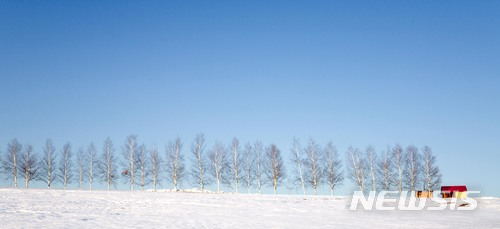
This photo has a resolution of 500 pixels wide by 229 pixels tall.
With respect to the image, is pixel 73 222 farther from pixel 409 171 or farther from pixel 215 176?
pixel 409 171

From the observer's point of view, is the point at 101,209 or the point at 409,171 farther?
the point at 409,171

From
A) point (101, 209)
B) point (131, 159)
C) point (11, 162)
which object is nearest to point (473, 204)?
point (101, 209)

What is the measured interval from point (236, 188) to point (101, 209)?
26.8 m

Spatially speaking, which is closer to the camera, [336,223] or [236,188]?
[336,223]

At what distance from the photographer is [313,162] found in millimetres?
45188

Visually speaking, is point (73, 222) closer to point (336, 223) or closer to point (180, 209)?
point (180, 209)

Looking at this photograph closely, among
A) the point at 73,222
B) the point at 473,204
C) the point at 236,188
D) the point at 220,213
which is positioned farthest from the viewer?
the point at 236,188

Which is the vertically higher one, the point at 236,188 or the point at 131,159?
the point at 131,159

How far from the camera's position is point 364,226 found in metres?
Result: 16.2

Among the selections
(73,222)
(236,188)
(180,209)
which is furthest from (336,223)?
(236,188)

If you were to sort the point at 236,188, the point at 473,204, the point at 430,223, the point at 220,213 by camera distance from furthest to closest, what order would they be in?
the point at 236,188 → the point at 473,204 → the point at 220,213 → the point at 430,223

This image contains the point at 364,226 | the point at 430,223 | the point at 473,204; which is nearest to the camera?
the point at 364,226

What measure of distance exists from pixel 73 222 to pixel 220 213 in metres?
7.43

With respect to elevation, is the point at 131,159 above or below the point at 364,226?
above
